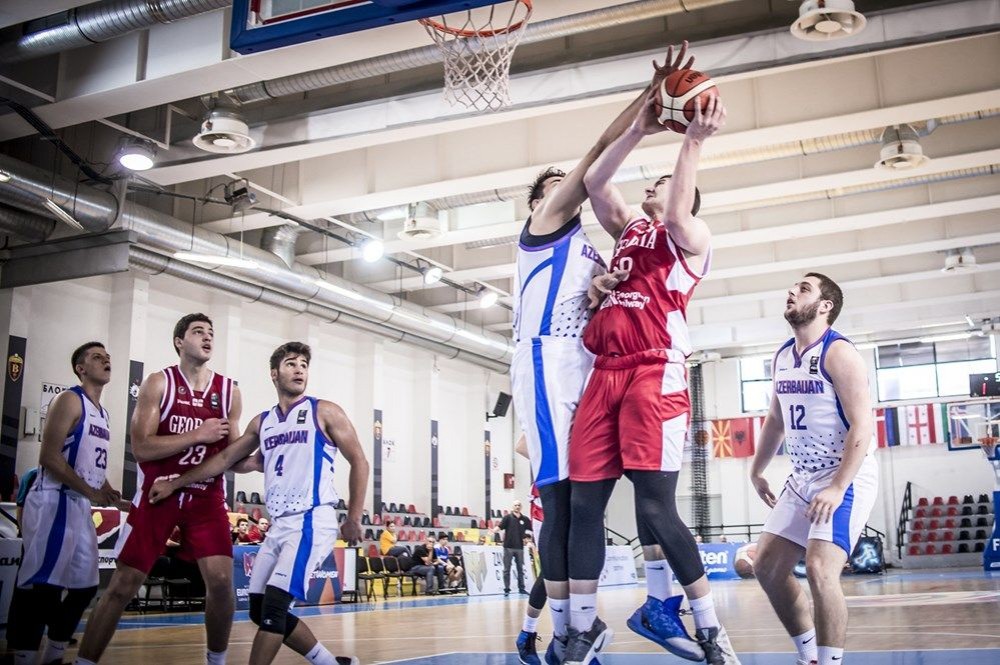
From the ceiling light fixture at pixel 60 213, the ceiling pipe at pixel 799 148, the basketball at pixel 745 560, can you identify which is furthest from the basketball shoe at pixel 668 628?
the ceiling light fixture at pixel 60 213

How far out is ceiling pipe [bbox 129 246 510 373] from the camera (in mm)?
16953

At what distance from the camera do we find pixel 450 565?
66.9ft

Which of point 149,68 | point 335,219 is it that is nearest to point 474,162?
point 335,219

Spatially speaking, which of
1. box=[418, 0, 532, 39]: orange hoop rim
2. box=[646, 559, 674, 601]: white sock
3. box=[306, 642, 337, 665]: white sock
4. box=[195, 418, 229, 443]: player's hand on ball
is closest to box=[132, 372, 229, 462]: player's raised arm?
box=[195, 418, 229, 443]: player's hand on ball

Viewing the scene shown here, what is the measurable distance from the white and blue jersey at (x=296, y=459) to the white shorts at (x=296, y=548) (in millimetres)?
50

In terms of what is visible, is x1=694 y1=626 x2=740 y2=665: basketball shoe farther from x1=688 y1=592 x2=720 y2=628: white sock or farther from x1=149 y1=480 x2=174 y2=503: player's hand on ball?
x1=149 y1=480 x2=174 y2=503: player's hand on ball

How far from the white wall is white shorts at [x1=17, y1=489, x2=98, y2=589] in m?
12.1

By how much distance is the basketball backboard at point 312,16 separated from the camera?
630 cm

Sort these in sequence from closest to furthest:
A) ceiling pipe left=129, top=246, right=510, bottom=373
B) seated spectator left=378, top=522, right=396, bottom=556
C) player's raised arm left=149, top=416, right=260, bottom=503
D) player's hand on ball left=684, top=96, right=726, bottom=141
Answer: player's hand on ball left=684, top=96, right=726, bottom=141 → player's raised arm left=149, top=416, right=260, bottom=503 → ceiling pipe left=129, top=246, right=510, bottom=373 → seated spectator left=378, top=522, right=396, bottom=556

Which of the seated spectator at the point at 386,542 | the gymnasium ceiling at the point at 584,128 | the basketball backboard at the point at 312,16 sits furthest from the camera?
the seated spectator at the point at 386,542

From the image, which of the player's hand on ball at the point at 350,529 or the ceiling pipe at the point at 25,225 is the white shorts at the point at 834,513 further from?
the ceiling pipe at the point at 25,225

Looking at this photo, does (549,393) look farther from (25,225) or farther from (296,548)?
(25,225)

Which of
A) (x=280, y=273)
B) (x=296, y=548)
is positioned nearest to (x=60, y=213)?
(x=280, y=273)

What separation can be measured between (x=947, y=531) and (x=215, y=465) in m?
26.1
